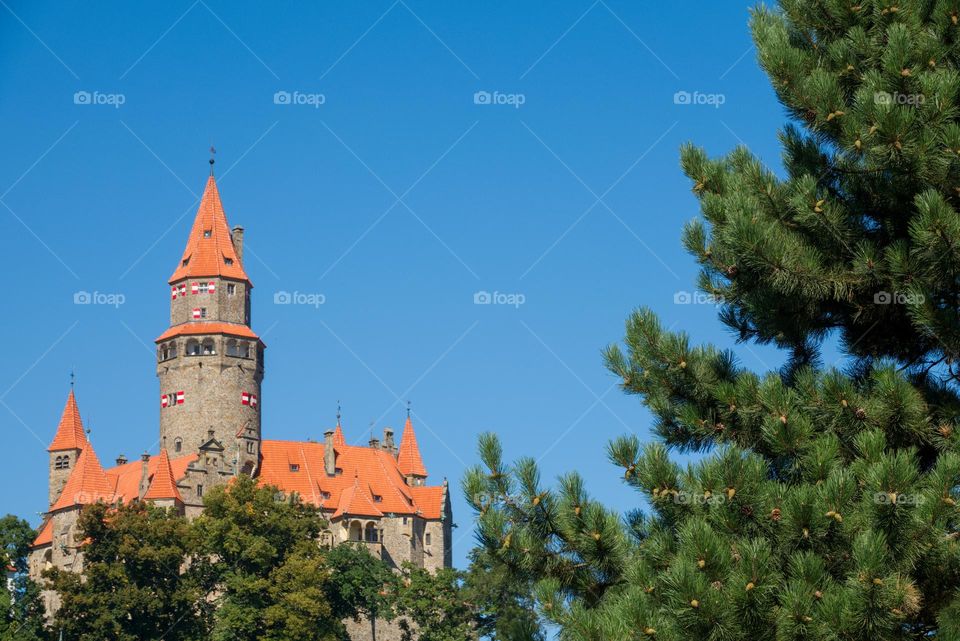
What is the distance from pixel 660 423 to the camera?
21.0 m

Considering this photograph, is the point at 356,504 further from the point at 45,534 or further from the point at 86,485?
the point at 45,534

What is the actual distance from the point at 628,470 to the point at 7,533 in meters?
63.6

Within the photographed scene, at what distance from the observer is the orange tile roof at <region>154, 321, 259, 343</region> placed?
320 feet

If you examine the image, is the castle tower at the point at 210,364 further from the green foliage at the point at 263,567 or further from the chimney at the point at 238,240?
the green foliage at the point at 263,567

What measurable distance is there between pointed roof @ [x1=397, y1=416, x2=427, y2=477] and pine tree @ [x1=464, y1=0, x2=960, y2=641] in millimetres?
86027

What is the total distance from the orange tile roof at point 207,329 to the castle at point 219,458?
83 mm

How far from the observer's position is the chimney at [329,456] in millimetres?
100812

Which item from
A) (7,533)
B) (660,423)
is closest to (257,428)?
(7,533)

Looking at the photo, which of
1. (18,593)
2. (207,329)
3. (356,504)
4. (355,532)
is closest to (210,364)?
(207,329)

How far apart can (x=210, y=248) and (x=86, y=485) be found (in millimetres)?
16598

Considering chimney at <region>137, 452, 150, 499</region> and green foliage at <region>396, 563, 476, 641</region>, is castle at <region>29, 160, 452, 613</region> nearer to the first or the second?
chimney at <region>137, 452, 150, 499</region>

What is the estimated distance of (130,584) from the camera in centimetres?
7300

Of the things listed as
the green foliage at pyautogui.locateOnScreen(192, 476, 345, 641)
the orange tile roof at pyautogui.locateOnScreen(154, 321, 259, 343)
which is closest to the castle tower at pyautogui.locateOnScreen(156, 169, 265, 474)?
the orange tile roof at pyautogui.locateOnScreen(154, 321, 259, 343)

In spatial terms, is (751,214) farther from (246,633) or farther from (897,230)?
(246,633)
